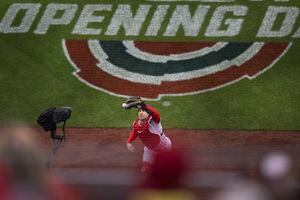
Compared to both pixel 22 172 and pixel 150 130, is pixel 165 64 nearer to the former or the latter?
pixel 150 130

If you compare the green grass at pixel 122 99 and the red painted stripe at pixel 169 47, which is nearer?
the green grass at pixel 122 99

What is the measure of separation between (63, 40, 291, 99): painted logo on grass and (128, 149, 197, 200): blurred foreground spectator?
1144 cm

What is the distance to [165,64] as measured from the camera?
1867cm

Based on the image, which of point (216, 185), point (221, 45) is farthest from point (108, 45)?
point (216, 185)

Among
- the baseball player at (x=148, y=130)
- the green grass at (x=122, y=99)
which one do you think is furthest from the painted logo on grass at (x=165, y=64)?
the baseball player at (x=148, y=130)

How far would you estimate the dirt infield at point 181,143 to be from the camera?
50.1ft

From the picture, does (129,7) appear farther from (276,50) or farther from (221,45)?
(276,50)

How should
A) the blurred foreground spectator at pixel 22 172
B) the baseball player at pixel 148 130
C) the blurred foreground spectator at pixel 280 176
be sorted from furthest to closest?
1. the baseball player at pixel 148 130
2. the blurred foreground spectator at pixel 280 176
3. the blurred foreground spectator at pixel 22 172

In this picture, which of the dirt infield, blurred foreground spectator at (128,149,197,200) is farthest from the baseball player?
blurred foreground spectator at (128,149,197,200)

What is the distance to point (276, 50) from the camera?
19.0m

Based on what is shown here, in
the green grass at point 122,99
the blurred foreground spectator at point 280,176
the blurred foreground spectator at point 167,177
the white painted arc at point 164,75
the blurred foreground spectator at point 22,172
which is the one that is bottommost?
the blurred foreground spectator at point 22,172

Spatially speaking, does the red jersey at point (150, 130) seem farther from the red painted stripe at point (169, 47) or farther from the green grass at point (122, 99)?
the red painted stripe at point (169, 47)

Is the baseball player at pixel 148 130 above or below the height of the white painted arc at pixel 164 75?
below

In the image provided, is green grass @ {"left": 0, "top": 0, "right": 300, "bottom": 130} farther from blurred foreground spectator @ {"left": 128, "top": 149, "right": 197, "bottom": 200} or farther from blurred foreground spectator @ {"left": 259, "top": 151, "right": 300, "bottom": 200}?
blurred foreground spectator @ {"left": 128, "top": 149, "right": 197, "bottom": 200}
